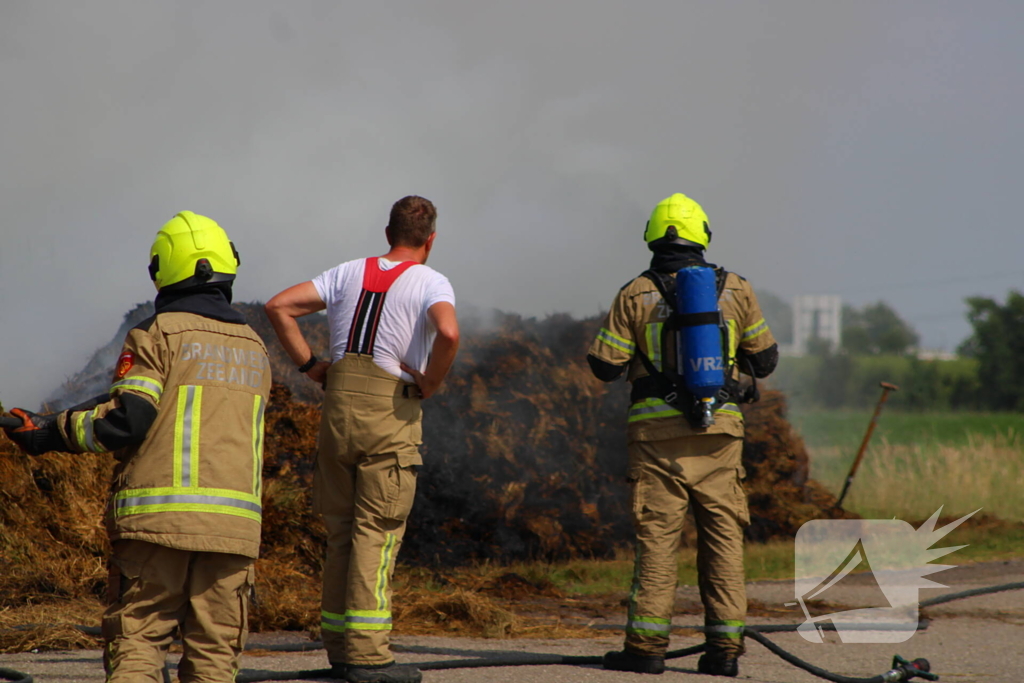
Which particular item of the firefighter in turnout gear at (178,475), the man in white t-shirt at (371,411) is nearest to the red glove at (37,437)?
the firefighter in turnout gear at (178,475)

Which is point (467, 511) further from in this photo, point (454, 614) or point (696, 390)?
point (696, 390)

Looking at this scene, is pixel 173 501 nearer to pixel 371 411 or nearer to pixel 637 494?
pixel 371 411

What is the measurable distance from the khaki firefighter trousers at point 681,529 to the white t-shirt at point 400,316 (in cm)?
117

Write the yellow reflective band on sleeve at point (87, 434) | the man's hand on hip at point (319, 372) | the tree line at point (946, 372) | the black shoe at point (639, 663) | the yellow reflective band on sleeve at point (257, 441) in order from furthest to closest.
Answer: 1. the tree line at point (946, 372)
2. the black shoe at point (639, 663)
3. the man's hand on hip at point (319, 372)
4. the yellow reflective band on sleeve at point (257, 441)
5. the yellow reflective band on sleeve at point (87, 434)

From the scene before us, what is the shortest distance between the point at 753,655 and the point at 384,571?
2225mm

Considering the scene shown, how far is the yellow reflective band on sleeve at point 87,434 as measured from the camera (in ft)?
9.59

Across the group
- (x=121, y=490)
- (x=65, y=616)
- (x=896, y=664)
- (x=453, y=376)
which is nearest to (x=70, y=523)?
(x=65, y=616)

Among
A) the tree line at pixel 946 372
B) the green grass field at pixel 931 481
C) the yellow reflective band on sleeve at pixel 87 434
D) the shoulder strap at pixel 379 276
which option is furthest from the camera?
the tree line at pixel 946 372

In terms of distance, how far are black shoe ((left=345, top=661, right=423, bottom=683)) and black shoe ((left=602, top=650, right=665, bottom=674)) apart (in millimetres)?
997

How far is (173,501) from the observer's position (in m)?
2.99

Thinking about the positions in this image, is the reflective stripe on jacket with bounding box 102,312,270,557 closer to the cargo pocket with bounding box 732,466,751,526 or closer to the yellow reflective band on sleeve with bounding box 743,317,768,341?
the cargo pocket with bounding box 732,466,751,526

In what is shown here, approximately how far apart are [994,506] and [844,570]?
3.85m

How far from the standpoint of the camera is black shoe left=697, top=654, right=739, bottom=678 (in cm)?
440

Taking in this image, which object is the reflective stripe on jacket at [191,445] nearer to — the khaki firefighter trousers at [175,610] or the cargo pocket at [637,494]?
the khaki firefighter trousers at [175,610]
